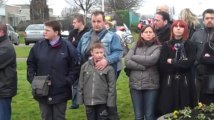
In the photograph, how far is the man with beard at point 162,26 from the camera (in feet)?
22.9

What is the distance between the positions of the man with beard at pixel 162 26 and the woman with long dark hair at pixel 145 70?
50 centimetres

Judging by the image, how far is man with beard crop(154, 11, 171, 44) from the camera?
6.96 meters

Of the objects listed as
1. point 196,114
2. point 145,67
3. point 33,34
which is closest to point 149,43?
point 145,67

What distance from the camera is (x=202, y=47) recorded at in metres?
6.81

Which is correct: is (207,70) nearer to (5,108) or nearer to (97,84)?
(97,84)

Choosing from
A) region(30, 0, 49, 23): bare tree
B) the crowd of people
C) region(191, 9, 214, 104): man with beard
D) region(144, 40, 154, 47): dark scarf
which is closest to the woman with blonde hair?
region(191, 9, 214, 104): man with beard

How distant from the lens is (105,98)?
20.9ft

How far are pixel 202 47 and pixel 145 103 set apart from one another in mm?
1257

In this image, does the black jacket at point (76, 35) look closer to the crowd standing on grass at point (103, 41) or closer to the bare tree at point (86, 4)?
the crowd standing on grass at point (103, 41)

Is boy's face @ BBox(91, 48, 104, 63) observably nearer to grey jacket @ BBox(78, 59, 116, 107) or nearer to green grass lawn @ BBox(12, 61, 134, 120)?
grey jacket @ BBox(78, 59, 116, 107)

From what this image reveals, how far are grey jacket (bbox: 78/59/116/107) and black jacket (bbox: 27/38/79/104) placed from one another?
0.63 ft

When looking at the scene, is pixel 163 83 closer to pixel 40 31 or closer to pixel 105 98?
pixel 105 98

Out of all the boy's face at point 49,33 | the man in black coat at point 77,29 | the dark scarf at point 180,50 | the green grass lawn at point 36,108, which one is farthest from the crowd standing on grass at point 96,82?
the man in black coat at point 77,29

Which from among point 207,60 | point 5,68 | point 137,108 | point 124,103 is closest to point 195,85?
point 207,60
